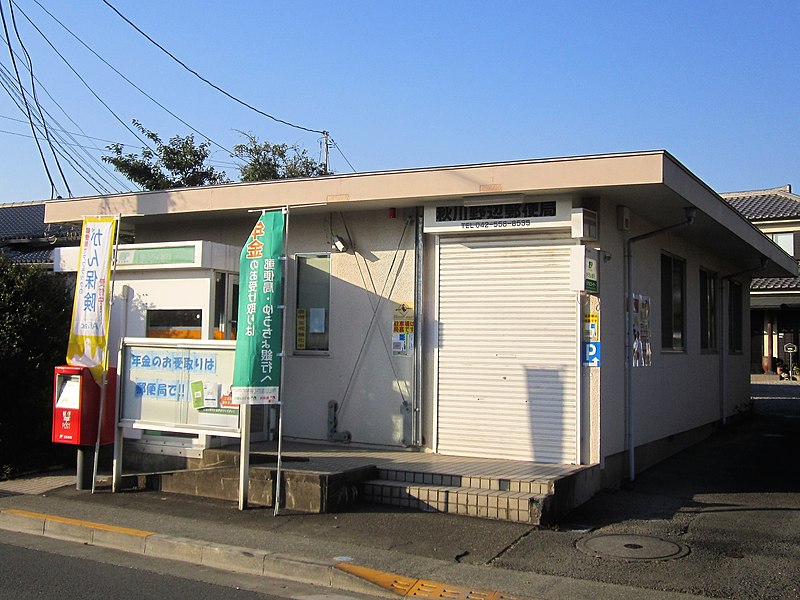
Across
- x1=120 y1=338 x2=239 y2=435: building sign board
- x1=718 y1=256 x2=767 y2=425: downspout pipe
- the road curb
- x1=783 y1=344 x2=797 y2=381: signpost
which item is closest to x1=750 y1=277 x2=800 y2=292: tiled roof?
x1=783 y1=344 x2=797 y2=381: signpost

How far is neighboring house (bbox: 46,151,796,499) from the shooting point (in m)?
9.86

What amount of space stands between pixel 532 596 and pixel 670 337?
7940mm

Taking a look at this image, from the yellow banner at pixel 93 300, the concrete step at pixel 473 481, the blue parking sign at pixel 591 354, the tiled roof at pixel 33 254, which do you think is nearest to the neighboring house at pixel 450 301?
the blue parking sign at pixel 591 354

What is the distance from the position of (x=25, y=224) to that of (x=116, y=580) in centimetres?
2168

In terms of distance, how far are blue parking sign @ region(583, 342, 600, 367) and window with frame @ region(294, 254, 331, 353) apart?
378 cm

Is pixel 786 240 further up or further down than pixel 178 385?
further up

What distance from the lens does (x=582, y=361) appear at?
9906 millimetres

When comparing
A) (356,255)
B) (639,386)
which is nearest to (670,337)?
(639,386)

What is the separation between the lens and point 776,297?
37219mm

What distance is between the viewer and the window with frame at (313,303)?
11.8 meters

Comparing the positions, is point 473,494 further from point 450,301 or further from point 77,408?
point 77,408

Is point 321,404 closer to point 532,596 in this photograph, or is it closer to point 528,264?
point 528,264

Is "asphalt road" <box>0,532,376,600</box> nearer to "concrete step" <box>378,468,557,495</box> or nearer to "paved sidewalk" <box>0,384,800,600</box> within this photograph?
"paved sidewalk" <box>0,384,800,600</box>

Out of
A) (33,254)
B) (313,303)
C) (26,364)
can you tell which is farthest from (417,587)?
(33,254)
